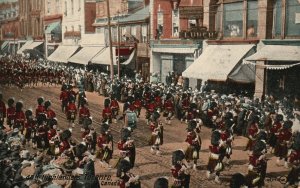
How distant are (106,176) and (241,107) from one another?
8.94 meters

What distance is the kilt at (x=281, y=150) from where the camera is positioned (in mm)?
15102

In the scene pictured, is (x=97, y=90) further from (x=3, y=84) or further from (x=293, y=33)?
(x=293, y=33)

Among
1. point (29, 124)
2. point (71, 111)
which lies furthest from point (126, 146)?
point (71, 111)

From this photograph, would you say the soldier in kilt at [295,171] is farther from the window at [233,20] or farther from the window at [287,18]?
the window at [233,20]

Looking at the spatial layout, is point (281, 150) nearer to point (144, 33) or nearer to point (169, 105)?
point (169, 105)

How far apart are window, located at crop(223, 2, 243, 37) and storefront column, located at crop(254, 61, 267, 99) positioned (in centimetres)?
318

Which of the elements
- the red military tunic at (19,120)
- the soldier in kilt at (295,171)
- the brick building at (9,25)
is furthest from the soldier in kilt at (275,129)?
the brick building at (9,25)

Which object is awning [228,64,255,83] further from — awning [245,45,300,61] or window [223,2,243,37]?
window [223,2,243,37]

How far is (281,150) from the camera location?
15.2 m

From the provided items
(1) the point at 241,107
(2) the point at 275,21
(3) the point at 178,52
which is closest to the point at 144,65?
(3) the point at 178,52

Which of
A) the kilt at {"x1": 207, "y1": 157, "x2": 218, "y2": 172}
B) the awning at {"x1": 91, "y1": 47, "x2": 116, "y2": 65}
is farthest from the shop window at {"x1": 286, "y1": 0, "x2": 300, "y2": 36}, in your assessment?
the awning at {"x1": 91, "y1": 47, "x2": 116, "y2": 65}

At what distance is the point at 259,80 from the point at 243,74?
982 millimetres

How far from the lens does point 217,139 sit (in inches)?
513

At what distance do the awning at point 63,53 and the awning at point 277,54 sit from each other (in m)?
28.2
